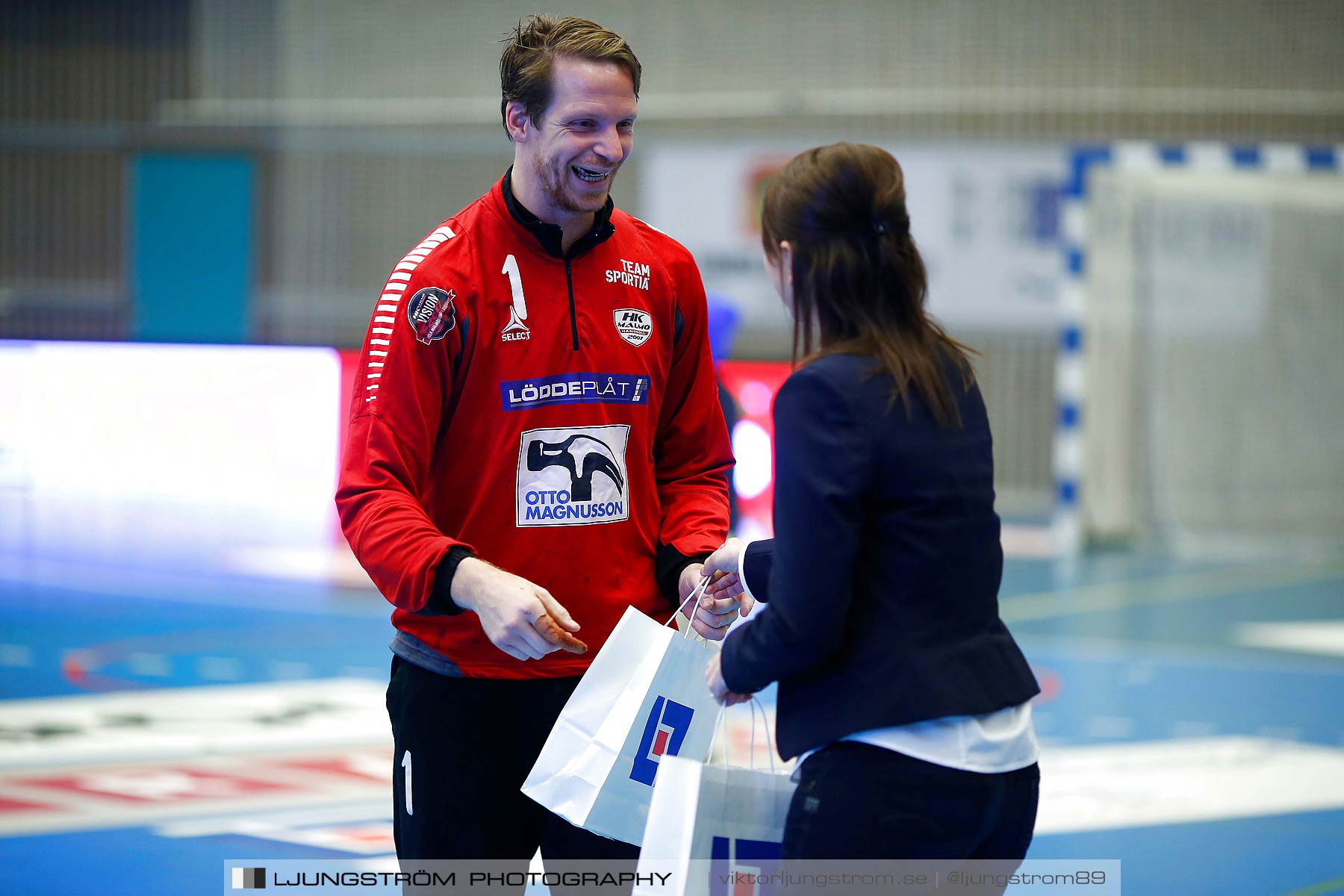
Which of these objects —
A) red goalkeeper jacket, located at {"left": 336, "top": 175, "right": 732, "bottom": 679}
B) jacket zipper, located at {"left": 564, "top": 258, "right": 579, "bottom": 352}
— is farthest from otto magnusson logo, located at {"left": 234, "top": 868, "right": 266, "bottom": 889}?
jacket zipper, located at {"left": 564, "top": 258, "right": 579, "bottom": 352}

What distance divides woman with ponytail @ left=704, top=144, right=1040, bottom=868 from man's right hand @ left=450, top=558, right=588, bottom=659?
297 millimetres

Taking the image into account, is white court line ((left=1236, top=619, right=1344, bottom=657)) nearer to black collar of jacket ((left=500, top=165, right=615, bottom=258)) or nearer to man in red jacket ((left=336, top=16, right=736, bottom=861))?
man in red jacket ((left=336, top=16, right=736, bottom=861))

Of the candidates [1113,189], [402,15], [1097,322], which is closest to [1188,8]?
[1113,189]

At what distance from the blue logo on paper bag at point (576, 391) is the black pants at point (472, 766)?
47cm

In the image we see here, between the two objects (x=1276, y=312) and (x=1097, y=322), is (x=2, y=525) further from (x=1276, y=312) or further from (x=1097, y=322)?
(x=1276, y=312)

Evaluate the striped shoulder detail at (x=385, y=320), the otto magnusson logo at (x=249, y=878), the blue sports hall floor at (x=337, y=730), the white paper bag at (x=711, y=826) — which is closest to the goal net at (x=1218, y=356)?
the blue sports hall floor at (x=337, y=730)

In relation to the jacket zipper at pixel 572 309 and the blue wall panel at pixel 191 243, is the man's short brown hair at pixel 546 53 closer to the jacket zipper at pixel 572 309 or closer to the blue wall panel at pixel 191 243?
the jacket zipper at pixel 572 309

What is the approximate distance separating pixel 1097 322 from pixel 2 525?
27.7ft

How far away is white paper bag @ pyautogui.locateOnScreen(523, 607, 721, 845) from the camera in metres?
2.16

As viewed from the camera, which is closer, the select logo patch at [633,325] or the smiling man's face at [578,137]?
the smiling man's face at [578,137]

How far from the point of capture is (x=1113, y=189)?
11336mm

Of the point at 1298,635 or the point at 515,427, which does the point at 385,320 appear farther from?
the point at 1298,635

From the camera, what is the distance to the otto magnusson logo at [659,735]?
7.22 ft

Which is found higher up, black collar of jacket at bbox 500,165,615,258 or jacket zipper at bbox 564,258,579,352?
black collar of jacket at bbox 500,165,615,258
